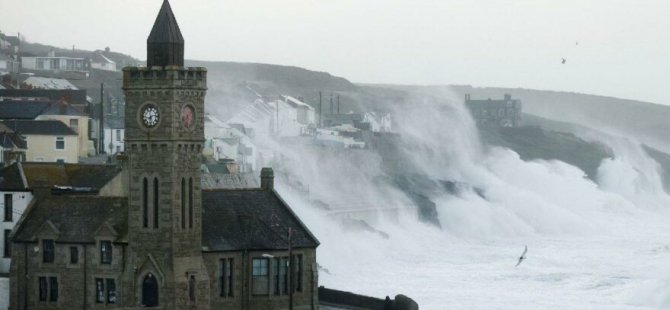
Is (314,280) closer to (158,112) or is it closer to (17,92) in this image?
(158,112)

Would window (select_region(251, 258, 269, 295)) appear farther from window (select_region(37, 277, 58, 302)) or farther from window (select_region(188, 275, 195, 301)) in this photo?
window (select_region(37, 277, 58, 302))

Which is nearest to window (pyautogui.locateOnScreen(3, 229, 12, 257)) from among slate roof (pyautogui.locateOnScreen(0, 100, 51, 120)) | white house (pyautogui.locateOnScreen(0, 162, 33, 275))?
white house (pyautogui.locateOnScreen(0, 162, 33, 275))

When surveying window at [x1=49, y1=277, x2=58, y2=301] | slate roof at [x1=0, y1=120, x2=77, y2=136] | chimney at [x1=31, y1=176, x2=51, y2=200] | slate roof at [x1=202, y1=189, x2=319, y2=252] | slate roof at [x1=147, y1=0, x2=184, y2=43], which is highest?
slate roof at [x1=147, y1=0, x2=184, y2=43]

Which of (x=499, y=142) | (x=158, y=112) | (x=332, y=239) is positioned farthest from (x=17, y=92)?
(x=499, y=142)

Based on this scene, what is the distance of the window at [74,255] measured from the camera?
50656mm

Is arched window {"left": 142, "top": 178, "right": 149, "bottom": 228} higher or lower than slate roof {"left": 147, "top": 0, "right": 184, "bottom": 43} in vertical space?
lower

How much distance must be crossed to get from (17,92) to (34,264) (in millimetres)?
46173

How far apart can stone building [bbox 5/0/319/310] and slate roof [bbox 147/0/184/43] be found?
0.03 metres

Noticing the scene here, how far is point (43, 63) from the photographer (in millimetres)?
155000

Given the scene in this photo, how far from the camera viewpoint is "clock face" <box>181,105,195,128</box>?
4772cm

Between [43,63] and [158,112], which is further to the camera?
[43,63]

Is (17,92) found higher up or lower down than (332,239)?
higher up

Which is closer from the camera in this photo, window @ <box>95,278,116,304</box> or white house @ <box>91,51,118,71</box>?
window @ <box>95,278,116,304</box>

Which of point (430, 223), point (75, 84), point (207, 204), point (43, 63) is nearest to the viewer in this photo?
point (207, 204)
